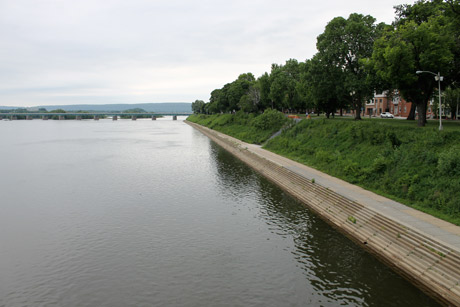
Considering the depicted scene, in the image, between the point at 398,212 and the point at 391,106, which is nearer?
the point at 398,212

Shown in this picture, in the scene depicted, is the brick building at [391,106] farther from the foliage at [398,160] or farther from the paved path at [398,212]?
the paved path at [398,212]

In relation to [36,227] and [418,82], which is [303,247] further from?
[418,82]

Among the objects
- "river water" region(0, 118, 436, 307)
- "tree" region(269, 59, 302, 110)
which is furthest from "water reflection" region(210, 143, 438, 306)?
"tree" region(269, 59, 302, 110)

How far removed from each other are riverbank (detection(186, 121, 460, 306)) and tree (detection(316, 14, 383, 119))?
23.3 m

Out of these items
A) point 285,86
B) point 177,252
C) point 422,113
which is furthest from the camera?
point 285,86

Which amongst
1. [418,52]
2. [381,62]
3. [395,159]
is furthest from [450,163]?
[381,62]

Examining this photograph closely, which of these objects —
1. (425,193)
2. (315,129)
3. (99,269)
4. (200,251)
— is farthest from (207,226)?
(315,129)

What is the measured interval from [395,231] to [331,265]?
3612mm

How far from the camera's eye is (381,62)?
33.2m

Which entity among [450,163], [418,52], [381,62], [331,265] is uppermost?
[418,52]

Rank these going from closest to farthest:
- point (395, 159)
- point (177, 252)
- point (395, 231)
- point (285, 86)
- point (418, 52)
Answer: point (395, 231) → point (177, 252) → point (395, 159) → point (418, 52) → point (285, 86)

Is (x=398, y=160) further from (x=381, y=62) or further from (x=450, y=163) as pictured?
(x=381, y=62)

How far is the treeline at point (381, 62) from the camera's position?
98.8 feet

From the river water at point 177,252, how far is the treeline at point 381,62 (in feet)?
56.0
